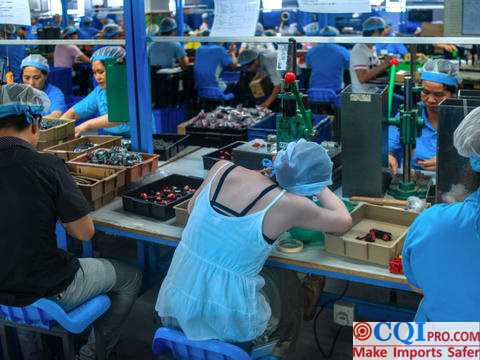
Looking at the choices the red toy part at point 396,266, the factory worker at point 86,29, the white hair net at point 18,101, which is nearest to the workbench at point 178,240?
the red toy part at point 396,266

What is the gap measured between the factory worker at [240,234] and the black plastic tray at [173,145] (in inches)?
48.7

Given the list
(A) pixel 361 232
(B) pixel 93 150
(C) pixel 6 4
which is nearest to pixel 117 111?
(B) pixel 93 150

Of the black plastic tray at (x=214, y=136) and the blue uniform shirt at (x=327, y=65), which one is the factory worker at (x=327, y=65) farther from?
the black plastic tray at (x=214, y=136)

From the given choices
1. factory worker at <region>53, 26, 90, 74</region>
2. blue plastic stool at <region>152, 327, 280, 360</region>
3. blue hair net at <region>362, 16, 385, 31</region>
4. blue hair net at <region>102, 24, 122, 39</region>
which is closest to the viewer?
blue plastic stool at <region>152, 327, 280, 360</region>

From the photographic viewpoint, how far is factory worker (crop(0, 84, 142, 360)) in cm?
197

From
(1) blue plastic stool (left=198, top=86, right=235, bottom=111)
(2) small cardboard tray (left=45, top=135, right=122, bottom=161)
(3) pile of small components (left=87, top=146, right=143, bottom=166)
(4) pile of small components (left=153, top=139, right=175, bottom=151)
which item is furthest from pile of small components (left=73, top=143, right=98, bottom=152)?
(1) blue plastic stool (left=198, top=86, right=235, bottom=111)

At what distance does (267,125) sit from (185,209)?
1288 mm

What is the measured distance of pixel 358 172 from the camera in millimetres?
2459

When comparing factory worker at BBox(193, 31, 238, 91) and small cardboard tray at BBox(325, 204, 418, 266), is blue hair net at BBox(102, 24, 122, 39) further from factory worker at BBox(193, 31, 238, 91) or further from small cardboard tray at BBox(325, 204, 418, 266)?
small cardboard tray at BBox(325, 204, 418, 266)

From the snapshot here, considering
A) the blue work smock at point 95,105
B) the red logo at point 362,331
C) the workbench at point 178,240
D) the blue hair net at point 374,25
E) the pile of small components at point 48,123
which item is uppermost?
the blue hair net at point 374,25

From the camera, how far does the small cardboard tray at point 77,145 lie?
3014 millimetres

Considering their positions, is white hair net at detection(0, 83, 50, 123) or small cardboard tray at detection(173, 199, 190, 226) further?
small cardboard tray at detection(173, 199, 190, 226)

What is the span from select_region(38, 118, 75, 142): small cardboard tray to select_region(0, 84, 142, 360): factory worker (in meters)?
0.94

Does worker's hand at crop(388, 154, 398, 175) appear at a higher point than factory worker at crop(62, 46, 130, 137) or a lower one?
lower
